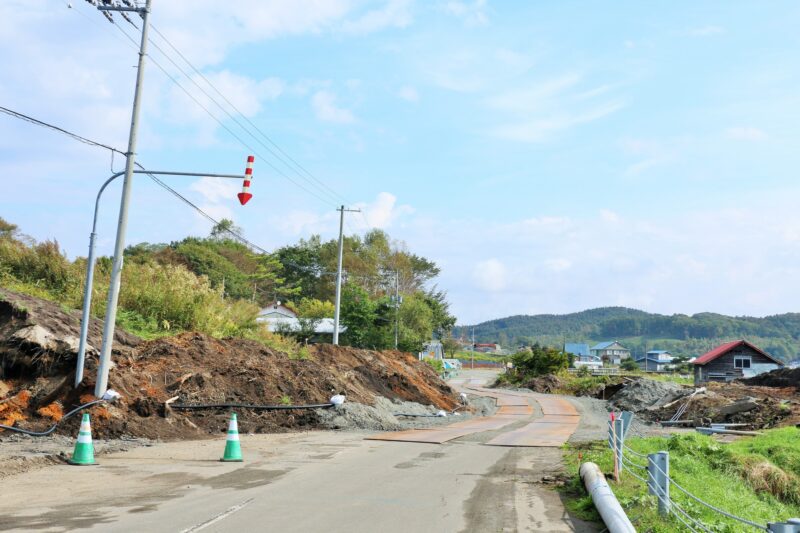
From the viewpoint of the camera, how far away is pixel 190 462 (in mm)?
13375

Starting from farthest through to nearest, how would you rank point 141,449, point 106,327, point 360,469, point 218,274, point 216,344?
point 218,274
point 216,344
point 106,327
point 141,449
point 360,469

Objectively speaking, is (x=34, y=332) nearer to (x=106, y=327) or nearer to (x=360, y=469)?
(x=106, y=327)

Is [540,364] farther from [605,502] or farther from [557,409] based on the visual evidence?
[605,502]

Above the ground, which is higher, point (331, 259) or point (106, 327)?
point (331, 259)

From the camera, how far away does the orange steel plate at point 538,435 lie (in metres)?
19.2

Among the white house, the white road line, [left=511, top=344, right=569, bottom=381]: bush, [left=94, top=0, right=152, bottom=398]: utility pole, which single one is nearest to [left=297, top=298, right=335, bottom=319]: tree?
the white house

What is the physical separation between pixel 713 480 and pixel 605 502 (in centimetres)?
688

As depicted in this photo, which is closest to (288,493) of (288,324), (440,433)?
(440,433)

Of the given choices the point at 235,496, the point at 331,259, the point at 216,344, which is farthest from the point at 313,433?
the point at 331,259

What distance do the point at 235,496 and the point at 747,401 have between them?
28918 mm

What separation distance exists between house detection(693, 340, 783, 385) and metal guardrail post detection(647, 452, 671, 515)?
70.7 meters

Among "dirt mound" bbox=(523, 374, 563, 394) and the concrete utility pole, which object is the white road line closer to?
the concrete utility pole

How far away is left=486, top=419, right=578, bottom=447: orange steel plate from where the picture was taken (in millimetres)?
19188

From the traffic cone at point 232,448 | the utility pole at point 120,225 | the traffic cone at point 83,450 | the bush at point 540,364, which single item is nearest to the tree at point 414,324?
the bush at point 540,364
